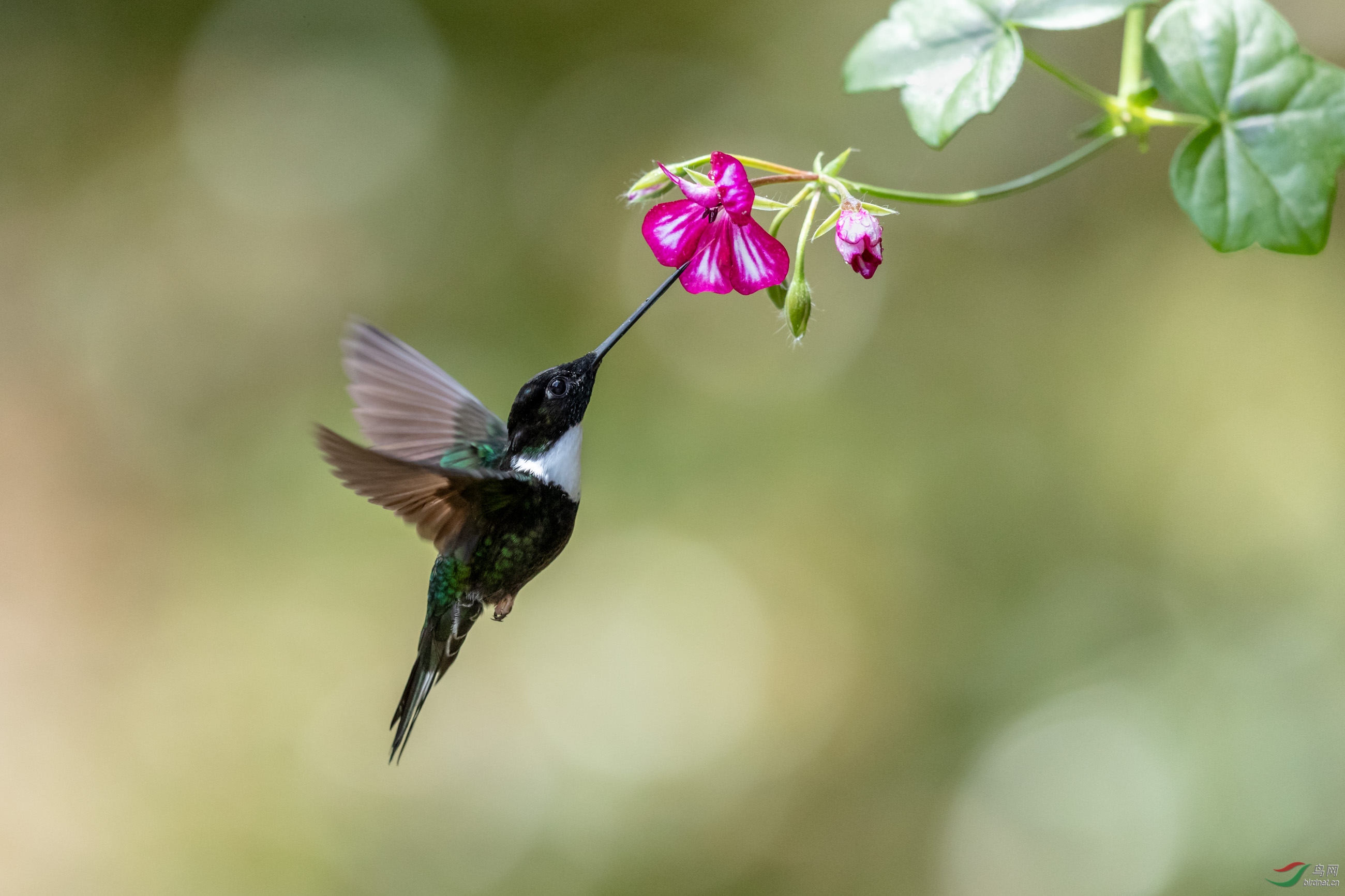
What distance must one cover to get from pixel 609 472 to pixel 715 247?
103 inches

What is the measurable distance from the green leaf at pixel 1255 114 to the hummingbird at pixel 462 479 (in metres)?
0.57

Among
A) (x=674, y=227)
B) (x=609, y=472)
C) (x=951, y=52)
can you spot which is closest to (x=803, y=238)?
(x=674, y=227)

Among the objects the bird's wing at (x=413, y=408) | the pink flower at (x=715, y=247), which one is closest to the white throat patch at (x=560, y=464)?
the bird's wing at (x=413, y=408)

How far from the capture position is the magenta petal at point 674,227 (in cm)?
103

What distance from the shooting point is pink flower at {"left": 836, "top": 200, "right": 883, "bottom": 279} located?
38.5 inches

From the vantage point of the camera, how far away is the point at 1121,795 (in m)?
2.98

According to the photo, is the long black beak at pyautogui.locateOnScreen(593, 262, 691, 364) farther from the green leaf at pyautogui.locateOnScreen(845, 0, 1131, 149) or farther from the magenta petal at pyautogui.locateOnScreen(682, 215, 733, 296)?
the green leaf at pyautogui.locateOnScreen(845, 0, 1131, 149)

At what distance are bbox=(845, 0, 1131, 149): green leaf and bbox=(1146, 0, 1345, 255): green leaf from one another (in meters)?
0.09

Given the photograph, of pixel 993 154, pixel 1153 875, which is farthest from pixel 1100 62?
pixel 1153 875

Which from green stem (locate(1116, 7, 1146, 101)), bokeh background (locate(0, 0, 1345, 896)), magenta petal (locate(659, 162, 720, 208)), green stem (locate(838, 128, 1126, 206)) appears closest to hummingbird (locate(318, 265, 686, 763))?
magenta petal (locate(659, 162, 720, 208))

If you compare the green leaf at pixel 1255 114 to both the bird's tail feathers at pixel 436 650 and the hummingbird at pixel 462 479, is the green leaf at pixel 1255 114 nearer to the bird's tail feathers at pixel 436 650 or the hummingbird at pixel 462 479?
the hummingbird at pixel 462 479

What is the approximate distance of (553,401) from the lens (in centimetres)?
128

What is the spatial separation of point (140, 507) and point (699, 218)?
3.41 metres

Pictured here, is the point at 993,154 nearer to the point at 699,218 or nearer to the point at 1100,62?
the point at 1100,62
